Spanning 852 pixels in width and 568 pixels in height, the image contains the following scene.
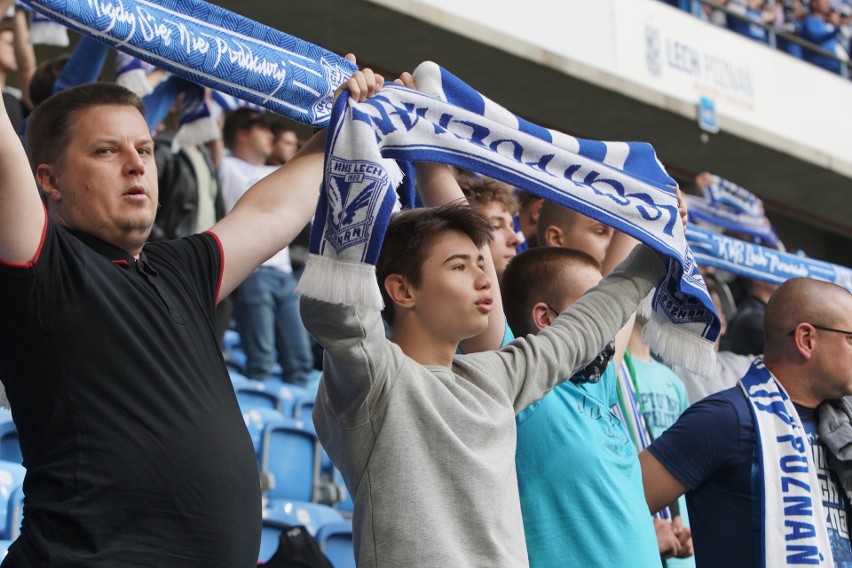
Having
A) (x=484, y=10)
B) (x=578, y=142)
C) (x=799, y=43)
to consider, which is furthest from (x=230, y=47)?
(x=799, y=43)

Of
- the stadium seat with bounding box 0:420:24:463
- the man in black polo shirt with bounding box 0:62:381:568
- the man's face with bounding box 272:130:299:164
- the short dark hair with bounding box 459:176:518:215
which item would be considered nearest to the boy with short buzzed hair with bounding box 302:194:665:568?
the man in black polo shirt with bounding box 0:62:381:568

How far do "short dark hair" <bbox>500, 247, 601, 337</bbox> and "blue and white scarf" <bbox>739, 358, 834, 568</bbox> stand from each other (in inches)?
22.4

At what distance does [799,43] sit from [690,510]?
976 cm

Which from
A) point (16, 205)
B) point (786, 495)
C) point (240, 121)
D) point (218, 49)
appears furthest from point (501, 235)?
point (240, 121)

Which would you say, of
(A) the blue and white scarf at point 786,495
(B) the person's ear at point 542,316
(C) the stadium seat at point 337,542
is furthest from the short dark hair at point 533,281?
(C) the stadium seat at point 337,542

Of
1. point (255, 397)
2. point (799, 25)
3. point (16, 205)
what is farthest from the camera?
point (799, 25)

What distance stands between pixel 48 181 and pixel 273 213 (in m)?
0.42

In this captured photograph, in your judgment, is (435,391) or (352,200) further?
(435,391)

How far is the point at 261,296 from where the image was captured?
5750 mm

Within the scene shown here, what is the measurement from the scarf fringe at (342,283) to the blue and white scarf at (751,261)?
7.78 ft

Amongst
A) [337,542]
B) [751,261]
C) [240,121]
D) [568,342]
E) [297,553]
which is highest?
[240,121]

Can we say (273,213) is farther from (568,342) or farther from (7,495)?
(7,495)

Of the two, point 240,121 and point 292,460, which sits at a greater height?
point 240,121

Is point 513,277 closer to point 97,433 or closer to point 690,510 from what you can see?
point 690,510
